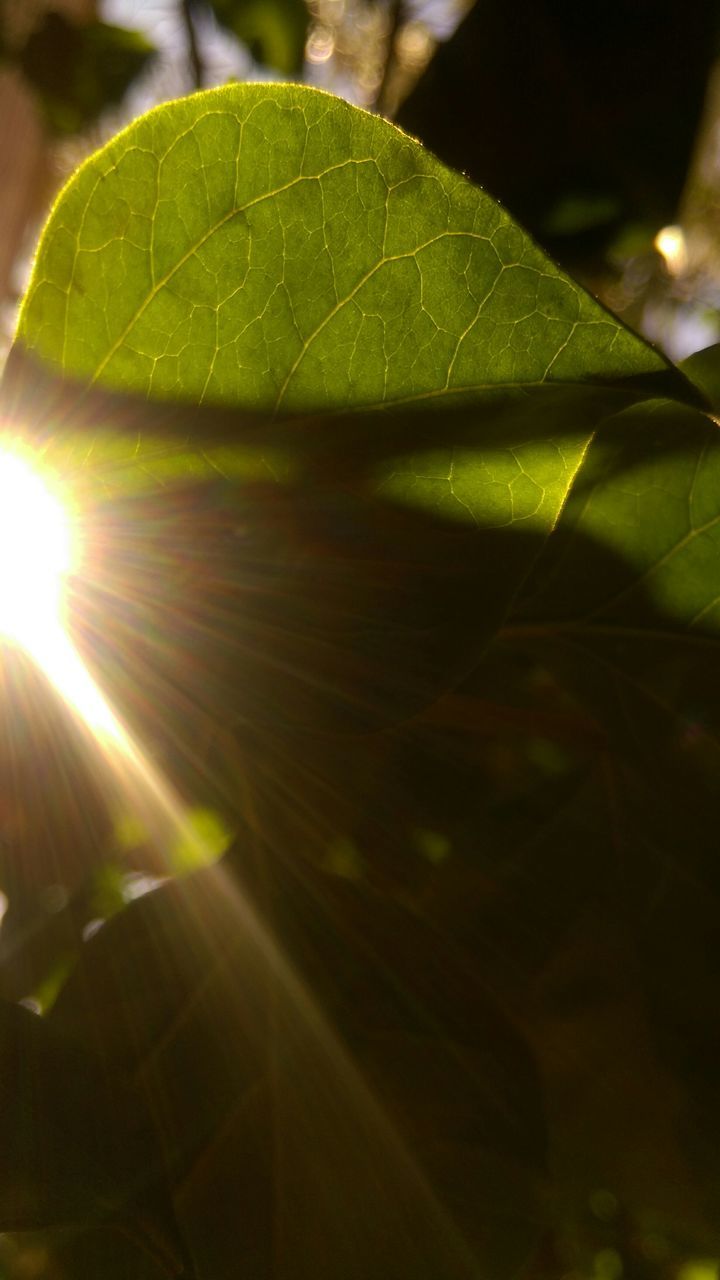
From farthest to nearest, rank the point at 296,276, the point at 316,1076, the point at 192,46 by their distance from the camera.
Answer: the point at 192,46
the point at 316,1076
the point at 296,276

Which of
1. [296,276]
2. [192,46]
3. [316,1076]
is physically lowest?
[316,1076]

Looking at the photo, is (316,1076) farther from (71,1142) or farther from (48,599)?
(48,599)

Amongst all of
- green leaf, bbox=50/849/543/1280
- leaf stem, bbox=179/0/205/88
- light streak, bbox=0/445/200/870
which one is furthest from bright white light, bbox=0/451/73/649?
leaf stem, bbox=179/0/205/88

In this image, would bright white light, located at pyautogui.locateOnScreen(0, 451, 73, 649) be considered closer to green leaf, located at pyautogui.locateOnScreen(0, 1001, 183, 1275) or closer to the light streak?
the light streak

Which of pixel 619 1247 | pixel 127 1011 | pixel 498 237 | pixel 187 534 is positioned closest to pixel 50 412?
pixel 187 534

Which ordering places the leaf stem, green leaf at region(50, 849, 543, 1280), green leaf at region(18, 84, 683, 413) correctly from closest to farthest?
green leaf at region(18, 84, 683, 413), green leaf at region(50, 849, 543, 1280), the leaf stem

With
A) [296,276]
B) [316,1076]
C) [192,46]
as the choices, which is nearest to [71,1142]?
[316,1076]

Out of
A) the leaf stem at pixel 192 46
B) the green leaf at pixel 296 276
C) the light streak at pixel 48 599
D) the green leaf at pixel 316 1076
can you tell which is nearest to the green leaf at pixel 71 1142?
the green leaf at pixel 316 1076

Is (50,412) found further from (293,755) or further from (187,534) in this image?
(293,755)

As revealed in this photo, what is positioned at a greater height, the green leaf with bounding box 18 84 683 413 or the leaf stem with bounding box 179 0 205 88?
the leaf stem with bounding box 179 0 205 88
